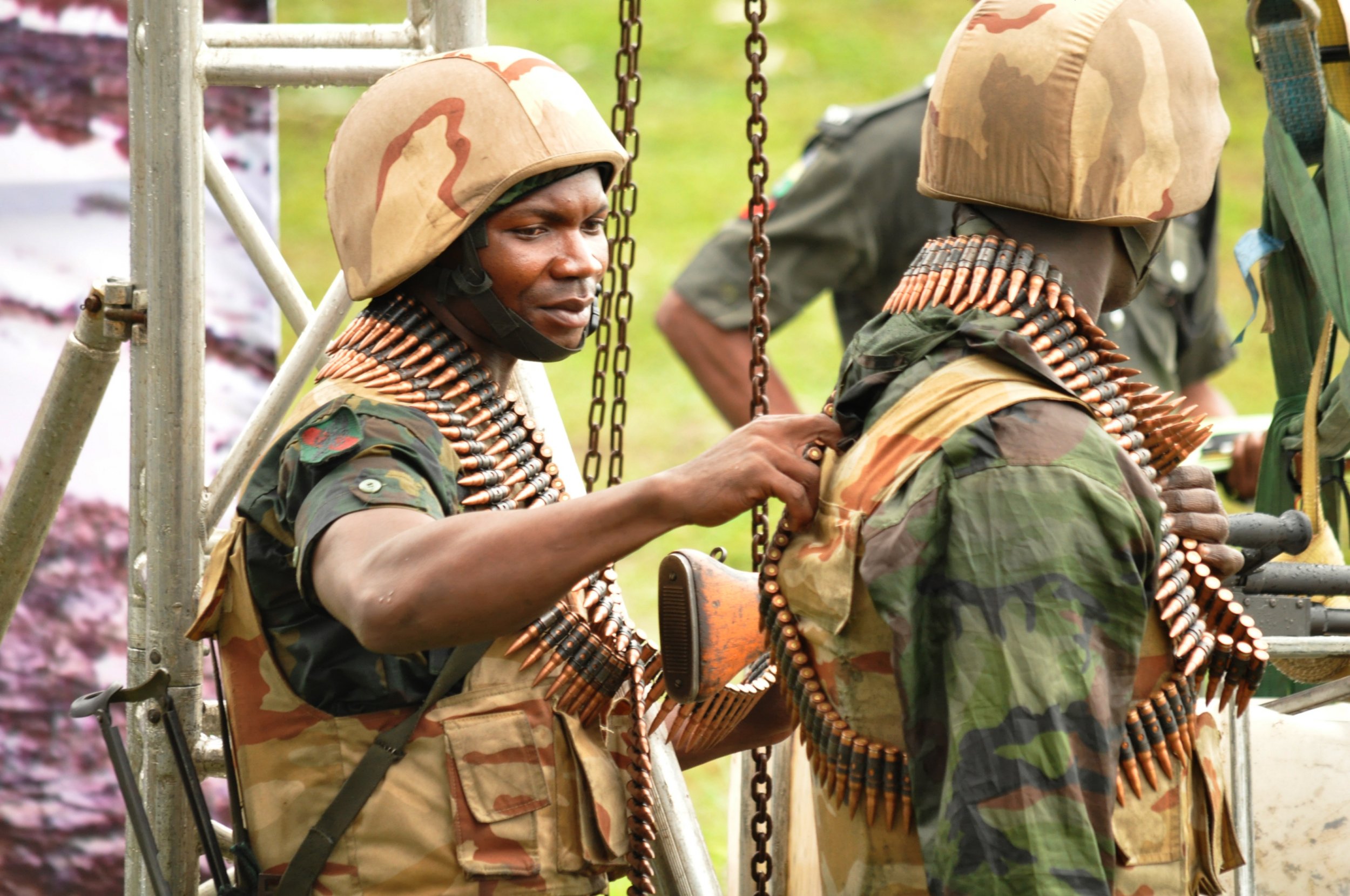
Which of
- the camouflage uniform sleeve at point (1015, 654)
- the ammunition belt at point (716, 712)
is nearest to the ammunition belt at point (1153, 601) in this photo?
the camouflage uniform sleeve at point (1015, 654)

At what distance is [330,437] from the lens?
282 centimetres

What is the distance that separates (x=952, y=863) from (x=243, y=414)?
3.85 meters

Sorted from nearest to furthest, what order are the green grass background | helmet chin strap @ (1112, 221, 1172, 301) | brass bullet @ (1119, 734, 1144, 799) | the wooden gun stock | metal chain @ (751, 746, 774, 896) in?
brass bullet @ (1119, 734, 1144, 799)
helmet chin strap @ (1112, 221, 1172, 301)
the wooden gun stock
metal chain @ (751, 746, 774, 896)
the green grass background

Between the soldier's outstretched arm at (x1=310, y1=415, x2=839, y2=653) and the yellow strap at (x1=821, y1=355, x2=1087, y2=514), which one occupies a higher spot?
the yellow strap at (x1=821, y1=355, x2=1087, y2=514)

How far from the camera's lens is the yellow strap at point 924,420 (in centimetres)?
249

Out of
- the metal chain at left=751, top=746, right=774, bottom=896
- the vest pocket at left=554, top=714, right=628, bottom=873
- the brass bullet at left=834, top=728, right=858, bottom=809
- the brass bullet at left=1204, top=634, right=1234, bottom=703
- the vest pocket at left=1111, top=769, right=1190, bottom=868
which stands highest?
the brass bullet at left=1204, top=634, right=1234, bottom=703

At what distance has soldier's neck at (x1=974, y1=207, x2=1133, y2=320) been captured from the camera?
9.11ft

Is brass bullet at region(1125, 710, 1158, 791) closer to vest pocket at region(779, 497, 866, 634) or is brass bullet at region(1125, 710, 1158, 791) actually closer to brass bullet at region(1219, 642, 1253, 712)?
brass bullet at region(1219, 642, 1253, 712)

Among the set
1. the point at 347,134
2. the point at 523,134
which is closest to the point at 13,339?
the point at 347,134

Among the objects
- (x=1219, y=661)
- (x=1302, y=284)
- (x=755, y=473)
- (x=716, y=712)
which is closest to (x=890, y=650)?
(x=755, y=473)

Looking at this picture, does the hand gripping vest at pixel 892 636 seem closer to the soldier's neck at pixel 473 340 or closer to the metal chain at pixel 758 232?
the soldier's neck at pixel 473 340

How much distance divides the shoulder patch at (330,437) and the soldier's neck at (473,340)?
43 cm

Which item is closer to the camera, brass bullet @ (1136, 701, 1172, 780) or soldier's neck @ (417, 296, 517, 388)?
brass bullet @ (1136, 701, 1172, 780)

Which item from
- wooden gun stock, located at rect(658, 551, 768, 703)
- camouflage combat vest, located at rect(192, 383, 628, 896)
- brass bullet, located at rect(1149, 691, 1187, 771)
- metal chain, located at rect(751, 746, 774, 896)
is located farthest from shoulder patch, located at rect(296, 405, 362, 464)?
brass bullet, located at rect(1149, 691, 1187, 771)
